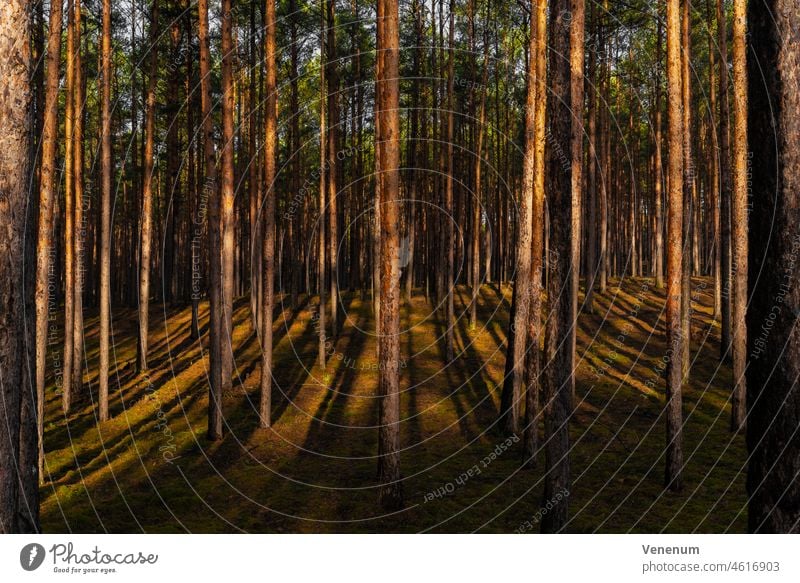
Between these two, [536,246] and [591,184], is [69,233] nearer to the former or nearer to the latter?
[536,246]

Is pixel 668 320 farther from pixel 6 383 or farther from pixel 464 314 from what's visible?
pixel 464 314

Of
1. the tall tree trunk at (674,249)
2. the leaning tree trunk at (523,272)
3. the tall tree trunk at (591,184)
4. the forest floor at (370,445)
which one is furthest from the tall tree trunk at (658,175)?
the tall tree trunk at (674,249)

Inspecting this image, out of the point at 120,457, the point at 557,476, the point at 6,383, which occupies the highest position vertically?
the point at 6,383

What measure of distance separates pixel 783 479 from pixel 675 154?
348 inches

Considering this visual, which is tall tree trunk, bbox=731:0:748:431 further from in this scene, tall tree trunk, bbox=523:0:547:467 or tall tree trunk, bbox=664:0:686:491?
tall tree trunk, bbox=523:0:547:467

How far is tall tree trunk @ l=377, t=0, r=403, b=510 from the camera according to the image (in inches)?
550

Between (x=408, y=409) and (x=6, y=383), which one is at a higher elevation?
(x=6, y=383)

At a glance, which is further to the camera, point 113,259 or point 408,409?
point 113,259

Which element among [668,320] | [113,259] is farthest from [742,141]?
[113,259]

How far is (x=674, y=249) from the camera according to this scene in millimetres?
14430

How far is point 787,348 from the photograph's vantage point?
7246mm

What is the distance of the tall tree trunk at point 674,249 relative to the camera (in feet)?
47.1

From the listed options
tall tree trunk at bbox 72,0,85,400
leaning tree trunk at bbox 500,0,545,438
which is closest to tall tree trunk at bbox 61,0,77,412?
tall tree trunk at bbox 72,0,85,400

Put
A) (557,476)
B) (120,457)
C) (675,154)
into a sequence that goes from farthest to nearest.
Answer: (120,457) → (675,154) → (557,476)
